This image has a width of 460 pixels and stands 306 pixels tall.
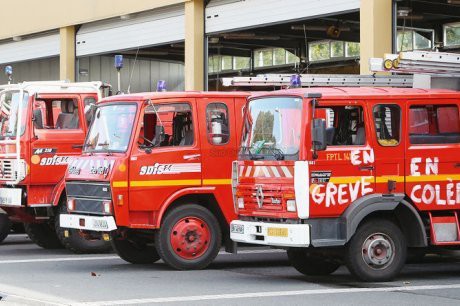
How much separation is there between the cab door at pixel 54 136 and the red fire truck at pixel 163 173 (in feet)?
6.70

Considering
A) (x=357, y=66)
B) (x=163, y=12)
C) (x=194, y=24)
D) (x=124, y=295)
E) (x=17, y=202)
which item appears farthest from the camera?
(x=357, y=66)

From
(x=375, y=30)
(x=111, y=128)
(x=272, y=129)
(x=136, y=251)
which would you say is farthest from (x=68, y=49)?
(x=272, y=129)

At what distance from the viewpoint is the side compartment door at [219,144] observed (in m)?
15.6

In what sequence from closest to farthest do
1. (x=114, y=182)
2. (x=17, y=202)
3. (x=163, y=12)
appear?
(x=114, y=182)
(x=17, y=202)
(x=163, y=12)

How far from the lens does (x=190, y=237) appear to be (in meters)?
15.3

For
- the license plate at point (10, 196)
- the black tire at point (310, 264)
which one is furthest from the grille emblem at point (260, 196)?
the license plate at point (10, 196)

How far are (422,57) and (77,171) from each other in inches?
203

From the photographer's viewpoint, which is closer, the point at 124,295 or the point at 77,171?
the point at 124,295

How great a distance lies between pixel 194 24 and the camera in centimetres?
2594

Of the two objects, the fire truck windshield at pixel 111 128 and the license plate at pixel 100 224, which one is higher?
the fire truck windshield at pixel 111 128

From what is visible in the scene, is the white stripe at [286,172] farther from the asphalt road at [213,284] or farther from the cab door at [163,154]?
the cab door at [163,154]

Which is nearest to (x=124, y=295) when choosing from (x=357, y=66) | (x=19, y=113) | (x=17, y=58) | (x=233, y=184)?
(x=233, y=184)

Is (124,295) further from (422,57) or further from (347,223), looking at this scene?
(422,57)

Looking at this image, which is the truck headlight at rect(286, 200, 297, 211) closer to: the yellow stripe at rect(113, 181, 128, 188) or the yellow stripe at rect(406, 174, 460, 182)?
the yellow stripe at rect(406, 174, 460, 182)
